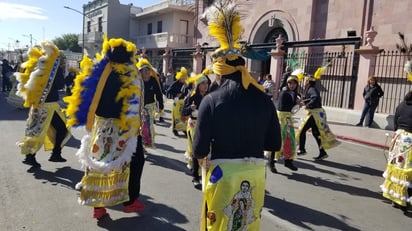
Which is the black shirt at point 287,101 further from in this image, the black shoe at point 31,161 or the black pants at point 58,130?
the black shoe at point 31,161

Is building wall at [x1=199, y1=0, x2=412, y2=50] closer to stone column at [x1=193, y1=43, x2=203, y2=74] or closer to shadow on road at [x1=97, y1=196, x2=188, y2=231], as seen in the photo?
stone column at [x1=193, y1=43, x2=203, y2=74]

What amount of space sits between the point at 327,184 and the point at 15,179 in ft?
16.9

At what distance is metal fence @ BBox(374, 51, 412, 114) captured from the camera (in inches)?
573

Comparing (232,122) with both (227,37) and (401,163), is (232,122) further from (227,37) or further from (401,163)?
(401,163)

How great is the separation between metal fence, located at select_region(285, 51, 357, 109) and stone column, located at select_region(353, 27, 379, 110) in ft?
5.52

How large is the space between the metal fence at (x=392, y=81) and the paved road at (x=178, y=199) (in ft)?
26.9

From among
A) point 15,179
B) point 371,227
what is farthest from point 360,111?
point 15,179

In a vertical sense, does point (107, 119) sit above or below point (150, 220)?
above

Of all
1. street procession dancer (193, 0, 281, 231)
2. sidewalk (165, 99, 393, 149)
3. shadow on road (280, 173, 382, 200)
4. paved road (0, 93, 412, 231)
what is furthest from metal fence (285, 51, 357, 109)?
street procession dancer (193, 0, 281, 231)

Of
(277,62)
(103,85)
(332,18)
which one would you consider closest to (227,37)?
(103,85)

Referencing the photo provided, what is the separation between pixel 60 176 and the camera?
19.4 feet

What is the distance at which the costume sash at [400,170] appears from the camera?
16.4 feet

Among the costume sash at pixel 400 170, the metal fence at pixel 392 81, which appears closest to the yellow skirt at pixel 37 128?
the costume sash at pixel 400 170

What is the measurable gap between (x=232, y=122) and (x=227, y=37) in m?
0.74
